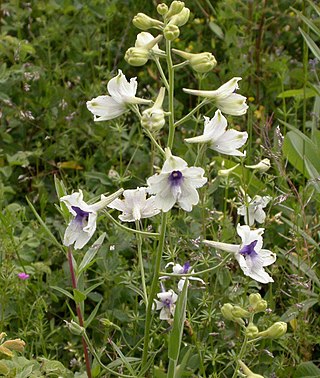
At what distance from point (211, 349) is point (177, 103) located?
1.55 m

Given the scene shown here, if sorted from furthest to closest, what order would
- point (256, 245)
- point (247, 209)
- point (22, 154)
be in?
1. point (22, 154)
2. point (247, 209)
3. point (256, 245)

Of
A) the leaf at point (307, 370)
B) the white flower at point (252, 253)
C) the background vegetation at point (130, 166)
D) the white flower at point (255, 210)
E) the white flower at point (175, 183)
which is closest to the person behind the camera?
the white flower at point (175, 183)

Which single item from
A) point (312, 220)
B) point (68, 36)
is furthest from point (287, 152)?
point (68, 36)

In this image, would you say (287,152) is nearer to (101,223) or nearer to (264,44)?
(101,223)

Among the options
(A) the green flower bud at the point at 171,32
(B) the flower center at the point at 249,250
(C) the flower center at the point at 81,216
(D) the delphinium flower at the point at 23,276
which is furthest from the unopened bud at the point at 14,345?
(A) the green flower bud at the point at 171,32

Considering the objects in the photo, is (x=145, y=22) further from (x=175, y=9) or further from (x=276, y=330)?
(x=276, y=330)

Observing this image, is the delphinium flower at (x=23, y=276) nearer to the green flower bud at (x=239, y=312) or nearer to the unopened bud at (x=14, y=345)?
the unopened bud at (x=14, y=345)

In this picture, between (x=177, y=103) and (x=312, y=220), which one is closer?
(x=312, y=220)

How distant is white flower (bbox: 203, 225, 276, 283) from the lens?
2.23m

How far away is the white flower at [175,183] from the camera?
2.12 m

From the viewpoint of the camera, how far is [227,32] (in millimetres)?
4406

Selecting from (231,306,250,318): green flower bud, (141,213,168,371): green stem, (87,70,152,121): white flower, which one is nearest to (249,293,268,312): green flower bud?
(231,306,250,318): green flower bud

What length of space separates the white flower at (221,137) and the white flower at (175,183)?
0.44 ft

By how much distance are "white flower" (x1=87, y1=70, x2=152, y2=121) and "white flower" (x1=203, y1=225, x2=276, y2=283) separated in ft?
1.36
